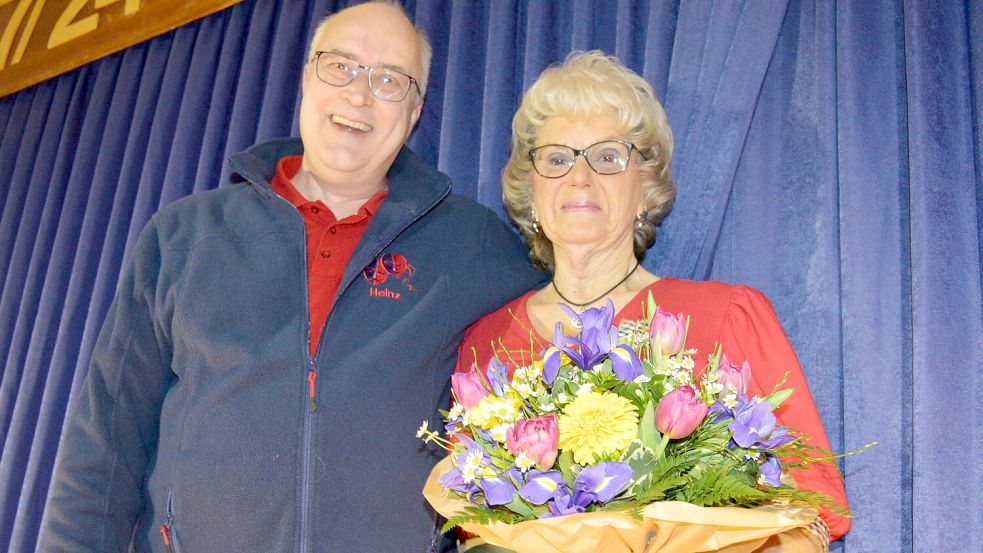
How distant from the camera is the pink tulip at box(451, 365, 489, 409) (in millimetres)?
1222

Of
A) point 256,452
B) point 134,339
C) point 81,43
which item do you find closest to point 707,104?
point 256,452

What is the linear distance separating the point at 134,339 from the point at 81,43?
7.41 feet

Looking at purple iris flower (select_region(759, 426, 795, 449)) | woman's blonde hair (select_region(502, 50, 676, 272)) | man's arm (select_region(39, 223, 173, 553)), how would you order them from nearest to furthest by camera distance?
purple iris flower (select_region(759, 426, 795, 449)), man's arm (select_region(39, 223, 173, 553)), woman's blonde hair (select_region(502, 50, 676, 272))

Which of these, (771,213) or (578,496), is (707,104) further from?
(578,496)

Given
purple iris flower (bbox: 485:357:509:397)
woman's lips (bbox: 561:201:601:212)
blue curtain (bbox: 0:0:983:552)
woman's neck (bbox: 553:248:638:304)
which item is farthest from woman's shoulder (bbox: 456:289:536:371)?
purple iris flower (bbox: 485:357:509:397)

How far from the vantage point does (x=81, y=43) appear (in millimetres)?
3555

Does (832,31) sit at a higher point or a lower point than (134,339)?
higher

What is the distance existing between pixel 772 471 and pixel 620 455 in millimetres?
207

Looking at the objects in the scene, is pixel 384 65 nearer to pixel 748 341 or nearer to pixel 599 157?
pixel 599 157

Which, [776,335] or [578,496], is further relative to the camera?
[776,335]

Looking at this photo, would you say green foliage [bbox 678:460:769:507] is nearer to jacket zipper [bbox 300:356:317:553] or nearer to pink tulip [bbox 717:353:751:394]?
pink tulip [bbox 717:353:751:394]

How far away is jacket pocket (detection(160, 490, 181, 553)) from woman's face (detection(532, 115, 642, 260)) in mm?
911

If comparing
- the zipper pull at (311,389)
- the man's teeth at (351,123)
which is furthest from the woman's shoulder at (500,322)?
the man's teeth at (351,123)

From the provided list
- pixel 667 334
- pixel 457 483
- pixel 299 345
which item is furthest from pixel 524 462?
pixel 299 345
